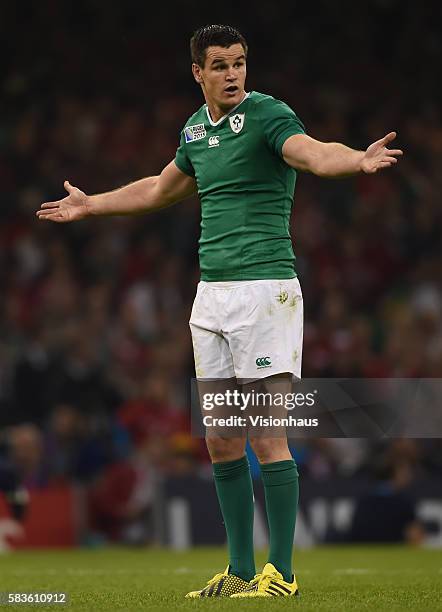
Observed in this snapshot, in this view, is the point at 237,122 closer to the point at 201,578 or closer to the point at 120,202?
the point at 120,202

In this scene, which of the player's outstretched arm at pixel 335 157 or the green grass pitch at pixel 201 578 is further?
the green grass pitch at pixel 201 578

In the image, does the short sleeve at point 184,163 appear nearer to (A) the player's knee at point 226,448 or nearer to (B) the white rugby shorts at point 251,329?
(B) the white rugby shorts at point 251,329

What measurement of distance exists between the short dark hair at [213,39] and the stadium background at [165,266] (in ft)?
18.8

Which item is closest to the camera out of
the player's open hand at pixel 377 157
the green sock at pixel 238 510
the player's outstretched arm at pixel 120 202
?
the player's open hand at pixel 377 157

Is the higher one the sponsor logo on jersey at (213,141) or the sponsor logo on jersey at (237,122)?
the sponsor logo on jersey at (237,122)

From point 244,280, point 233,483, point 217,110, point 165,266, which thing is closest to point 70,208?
point 217,110

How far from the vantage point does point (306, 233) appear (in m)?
14.8

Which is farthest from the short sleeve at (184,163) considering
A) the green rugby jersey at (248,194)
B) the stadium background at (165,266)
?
the stadium background at (165,266)

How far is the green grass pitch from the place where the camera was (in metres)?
5.24

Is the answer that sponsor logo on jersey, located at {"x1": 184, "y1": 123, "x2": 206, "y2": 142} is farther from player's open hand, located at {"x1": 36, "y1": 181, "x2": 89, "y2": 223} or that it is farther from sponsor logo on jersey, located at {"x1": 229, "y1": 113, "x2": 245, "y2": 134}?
player's open hand, located at {"x1": 36, "y1": 181, "x2": 89, "y2": 223}

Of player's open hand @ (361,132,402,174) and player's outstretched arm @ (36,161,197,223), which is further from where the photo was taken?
player's outstretched arm @ (36,161,197,223)

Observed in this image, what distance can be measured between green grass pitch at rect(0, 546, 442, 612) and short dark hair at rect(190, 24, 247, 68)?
2.21 m

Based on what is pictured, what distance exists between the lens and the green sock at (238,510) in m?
5.77

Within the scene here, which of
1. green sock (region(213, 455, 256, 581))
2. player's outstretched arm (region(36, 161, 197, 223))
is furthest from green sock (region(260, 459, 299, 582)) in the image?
player's outstretched arm (region(36, 161, 197, 223))
